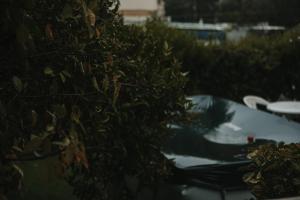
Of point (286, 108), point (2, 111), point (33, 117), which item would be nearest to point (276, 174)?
point (33, 117)

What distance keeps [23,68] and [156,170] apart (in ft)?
6.70

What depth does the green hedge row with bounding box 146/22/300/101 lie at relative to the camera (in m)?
9.71

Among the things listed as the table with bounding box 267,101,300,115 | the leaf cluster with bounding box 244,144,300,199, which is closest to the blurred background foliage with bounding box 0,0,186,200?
the leaf cluster with bounding box 244,144,300,199

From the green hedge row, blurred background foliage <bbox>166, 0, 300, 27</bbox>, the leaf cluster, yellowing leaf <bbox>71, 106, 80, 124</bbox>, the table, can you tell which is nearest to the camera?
yellowing leaf <bbox>71, 106, 80, 124</bbox>

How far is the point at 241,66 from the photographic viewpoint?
9.95 m

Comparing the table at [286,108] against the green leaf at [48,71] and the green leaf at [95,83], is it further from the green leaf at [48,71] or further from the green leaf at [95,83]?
the green leaf at [48,71]

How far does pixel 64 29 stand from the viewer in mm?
2285

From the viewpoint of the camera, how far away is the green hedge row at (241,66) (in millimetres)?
9711

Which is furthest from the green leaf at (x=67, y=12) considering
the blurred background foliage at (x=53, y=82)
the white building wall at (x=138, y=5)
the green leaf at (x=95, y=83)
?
the white building wall at (x=138, y=5)

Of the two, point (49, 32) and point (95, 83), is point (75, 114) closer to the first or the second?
point (95, 83)

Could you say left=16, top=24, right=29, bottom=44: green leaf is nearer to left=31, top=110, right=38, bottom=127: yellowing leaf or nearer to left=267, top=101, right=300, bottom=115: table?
left=31, top=110, right=38, bottom=127: yellowing leaf

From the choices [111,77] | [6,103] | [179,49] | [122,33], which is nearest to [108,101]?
[111,77]

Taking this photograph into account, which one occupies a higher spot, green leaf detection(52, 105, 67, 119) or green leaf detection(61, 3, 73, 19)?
green leaf detection(61, 3, 73, 19)

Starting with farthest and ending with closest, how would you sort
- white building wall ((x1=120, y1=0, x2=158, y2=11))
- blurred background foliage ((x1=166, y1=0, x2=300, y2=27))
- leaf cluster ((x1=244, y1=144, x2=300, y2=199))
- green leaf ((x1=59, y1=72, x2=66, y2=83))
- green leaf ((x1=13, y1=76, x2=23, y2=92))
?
blurred background foliage ((x1=166, y1=0, x2=300, y2=27)), white building wall ((x1=120, y1=0, x2=158, y2=11)), leaf cluster ((x1=244, y1=144, x2=300, y2=199)), green leaf ((x1=59, y1=72, x2=66, y2=83)), green leaf ((x1=13, y1=76, x2=23, y2=92))
